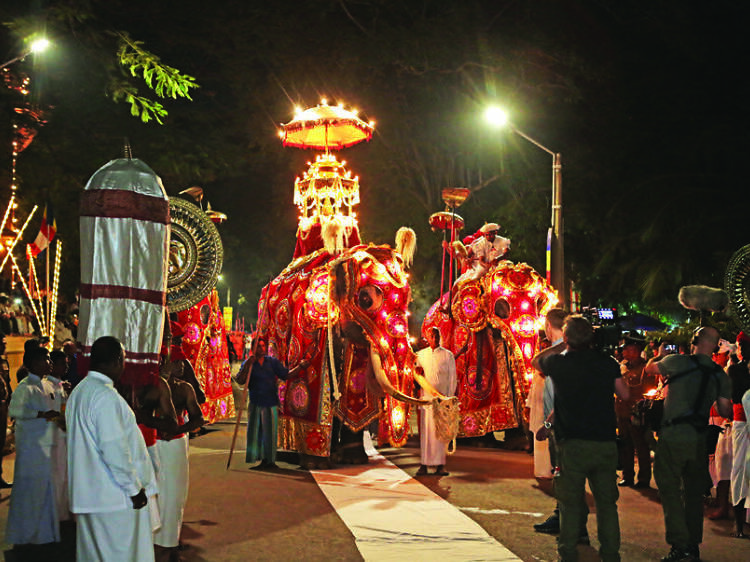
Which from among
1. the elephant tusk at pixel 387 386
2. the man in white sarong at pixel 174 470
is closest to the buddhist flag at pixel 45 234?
the elephant tusk at pixel 387 386

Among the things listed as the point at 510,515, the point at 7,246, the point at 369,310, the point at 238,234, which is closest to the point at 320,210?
the point at 369,310

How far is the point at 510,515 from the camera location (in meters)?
9.23

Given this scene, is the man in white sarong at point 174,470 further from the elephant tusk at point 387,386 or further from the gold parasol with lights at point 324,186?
the gold parasol with lights at point 324,186

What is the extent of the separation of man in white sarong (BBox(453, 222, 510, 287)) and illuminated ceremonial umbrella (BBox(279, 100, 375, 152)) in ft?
8.11

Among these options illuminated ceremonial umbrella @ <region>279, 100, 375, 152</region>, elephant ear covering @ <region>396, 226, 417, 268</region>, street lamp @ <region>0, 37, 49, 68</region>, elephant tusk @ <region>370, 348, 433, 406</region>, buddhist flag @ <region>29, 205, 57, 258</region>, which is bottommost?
elephant tusk @ <region>370, 348, 433, 406</region>

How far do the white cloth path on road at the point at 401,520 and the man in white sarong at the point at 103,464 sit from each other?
2607 millimetres

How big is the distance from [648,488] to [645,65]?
946cm

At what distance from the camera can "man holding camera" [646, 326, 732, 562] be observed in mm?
7414

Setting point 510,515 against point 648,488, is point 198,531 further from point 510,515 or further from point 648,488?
point 648,488

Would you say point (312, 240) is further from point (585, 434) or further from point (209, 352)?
point (585, 434)

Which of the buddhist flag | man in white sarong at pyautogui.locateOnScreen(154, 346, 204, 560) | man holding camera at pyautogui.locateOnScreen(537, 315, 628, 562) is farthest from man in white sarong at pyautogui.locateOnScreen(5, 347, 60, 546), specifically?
the buddhist flag

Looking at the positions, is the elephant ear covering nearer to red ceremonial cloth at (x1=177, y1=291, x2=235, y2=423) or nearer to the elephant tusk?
the elephant tusk

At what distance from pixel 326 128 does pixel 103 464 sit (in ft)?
31.0

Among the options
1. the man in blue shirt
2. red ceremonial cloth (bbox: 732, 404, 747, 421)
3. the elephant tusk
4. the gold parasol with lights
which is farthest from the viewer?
the gold parasol with lights
